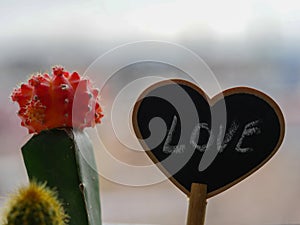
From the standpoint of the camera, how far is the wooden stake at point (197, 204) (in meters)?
0.76

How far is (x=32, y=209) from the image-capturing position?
51 centimetres

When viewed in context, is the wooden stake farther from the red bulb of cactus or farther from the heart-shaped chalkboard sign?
the red bulb of cactus

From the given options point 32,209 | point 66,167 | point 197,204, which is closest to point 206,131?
point 197,204

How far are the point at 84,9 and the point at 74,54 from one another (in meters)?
0.10

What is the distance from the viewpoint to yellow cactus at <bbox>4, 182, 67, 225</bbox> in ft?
1.66

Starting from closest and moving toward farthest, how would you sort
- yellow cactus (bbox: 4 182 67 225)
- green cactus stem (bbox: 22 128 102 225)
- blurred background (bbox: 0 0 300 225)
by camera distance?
yellow cactus (bbox: 4 182 67 225)
green cactus stem (bbox: 22 128 102 225)
blurred background (bbox: 0 0 300 225)

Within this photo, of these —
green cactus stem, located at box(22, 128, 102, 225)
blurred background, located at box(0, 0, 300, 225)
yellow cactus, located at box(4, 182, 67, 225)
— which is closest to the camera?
yellow cactus, located at box(4, 182, 67, 225)

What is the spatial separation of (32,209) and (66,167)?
19 cm

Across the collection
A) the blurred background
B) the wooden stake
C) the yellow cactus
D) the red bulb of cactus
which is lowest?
the yellow cactus

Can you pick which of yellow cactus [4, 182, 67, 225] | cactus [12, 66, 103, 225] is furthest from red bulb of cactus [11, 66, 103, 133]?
yellow cactus [4, 182, 67, 225]

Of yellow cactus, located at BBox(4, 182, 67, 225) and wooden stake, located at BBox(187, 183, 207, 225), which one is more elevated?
wooden stake, located at BBox(187, 183, 207, 225)

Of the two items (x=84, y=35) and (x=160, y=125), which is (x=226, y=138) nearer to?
Result: (x=160, y=125)

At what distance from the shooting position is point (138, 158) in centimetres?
95

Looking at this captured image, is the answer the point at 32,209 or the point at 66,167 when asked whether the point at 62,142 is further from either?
the point at 32,209
